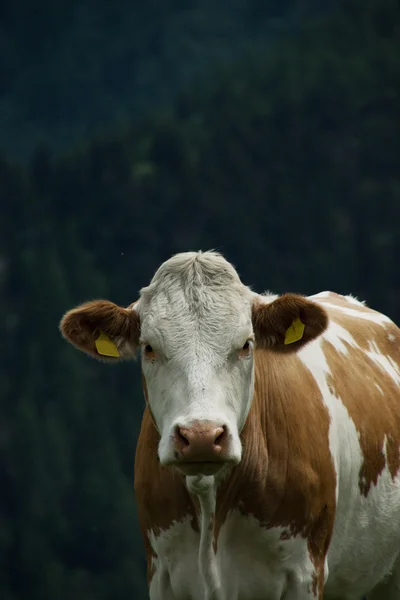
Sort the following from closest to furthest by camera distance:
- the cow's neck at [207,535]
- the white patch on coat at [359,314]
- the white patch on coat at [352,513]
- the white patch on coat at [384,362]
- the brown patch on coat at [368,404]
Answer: the cow's neck at [207,535] < the white patch on coat at [352,513] < the brown patch on coat at [368,404] < the white patch on coat at [384,362] < the white patch on coat at [359,314]

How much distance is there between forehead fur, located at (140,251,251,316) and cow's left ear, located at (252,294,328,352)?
0.11 metres

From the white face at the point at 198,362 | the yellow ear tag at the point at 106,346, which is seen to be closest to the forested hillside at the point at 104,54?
the yellow ear tag at the point at 106,346

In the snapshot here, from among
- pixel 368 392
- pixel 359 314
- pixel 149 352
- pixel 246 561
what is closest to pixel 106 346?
pixel 149 352

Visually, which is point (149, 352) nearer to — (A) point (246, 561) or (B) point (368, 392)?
(A) point (246, 561)

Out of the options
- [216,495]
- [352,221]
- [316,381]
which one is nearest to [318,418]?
[316,381]

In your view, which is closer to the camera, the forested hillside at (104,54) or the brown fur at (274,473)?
the brown fur at (274,473)

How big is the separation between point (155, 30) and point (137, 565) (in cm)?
591

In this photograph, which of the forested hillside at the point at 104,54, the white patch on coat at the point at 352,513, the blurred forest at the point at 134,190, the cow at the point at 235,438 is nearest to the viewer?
the cow at the point at 235,438

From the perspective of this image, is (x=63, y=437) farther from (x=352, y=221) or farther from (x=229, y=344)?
(x=229, y=344)

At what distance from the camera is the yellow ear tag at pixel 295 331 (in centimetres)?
546

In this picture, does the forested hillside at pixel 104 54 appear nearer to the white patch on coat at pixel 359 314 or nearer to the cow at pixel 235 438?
the white patch on coat at pixel 359 314

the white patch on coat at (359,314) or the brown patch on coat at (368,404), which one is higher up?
the white patch on coat at (359,314)

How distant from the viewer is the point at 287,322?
17.8ft

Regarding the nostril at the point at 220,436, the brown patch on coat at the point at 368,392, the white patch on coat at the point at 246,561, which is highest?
the brown patch on coat at the point at 368,392
